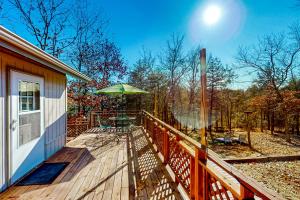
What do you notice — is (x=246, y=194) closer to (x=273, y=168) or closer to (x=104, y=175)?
(x=104, y=175)

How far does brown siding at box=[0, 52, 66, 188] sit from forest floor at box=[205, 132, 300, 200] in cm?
680

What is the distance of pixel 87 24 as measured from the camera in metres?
12.9

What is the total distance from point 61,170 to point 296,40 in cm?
1636

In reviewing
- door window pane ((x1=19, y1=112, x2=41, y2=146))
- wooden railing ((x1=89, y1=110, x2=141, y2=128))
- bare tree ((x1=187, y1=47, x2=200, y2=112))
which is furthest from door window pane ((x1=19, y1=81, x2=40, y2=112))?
bare tree ((x1=187, y1=47, x2=200, y2=112))

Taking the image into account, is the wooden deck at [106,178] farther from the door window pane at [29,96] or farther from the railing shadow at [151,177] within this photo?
the door window pane at [29,96]

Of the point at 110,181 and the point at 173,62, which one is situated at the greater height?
the point at 173,62

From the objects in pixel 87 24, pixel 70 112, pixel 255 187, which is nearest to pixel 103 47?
pixel 87 24

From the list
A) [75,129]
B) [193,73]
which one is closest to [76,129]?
[75,129]

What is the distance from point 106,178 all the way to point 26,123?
6.29 feet

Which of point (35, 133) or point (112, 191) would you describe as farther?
point (35, 133)

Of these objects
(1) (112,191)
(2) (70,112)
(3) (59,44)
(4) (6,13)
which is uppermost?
(4) (6,13)

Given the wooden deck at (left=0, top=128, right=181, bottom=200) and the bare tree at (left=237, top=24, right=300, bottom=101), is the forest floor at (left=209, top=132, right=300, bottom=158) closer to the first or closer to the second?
the bare tree at (left=237, top=24, right=300, bottom=101)

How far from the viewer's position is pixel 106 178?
131 inches

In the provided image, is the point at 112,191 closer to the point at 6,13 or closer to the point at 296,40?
the point at 6,13
